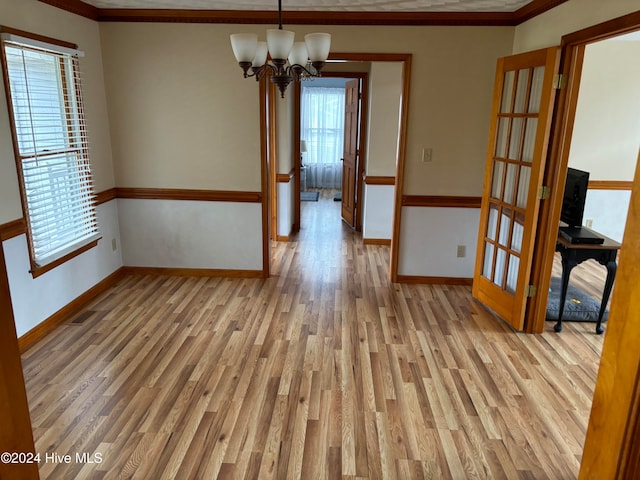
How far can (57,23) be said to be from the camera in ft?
11.3

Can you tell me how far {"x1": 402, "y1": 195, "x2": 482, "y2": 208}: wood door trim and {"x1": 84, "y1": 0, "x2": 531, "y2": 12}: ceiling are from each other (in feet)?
5.33

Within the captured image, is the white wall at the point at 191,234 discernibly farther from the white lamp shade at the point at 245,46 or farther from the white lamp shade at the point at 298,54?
the white lamp shade at the point at 245,46

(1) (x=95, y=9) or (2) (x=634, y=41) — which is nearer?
(1) (x=95, y=9)

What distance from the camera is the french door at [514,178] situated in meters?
3.24

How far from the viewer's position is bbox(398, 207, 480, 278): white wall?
4.43m

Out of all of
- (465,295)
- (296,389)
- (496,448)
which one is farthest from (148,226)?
(496,448)

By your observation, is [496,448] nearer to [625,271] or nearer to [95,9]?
[625,271]

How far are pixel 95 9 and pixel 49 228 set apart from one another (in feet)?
6.48

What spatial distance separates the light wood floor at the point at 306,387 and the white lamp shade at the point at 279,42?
1935 mm

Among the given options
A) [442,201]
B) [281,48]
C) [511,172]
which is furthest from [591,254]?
[281,48]

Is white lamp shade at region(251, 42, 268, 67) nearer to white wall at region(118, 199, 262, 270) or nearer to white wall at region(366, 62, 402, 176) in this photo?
white wall at region(118, 199, 262, 270)

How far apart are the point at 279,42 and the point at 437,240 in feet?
9.10

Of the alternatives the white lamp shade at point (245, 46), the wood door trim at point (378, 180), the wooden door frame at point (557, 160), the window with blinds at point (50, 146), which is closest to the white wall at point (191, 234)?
the window with blinds at point (50, 146)

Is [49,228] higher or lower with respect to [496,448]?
higher
